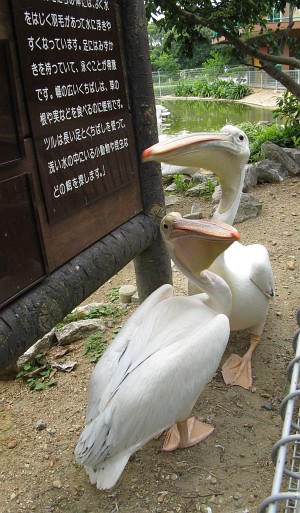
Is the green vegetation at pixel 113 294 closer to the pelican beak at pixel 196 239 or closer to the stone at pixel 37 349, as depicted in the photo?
the stone at pixel 37 349

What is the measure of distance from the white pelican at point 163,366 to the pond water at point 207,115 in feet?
34.4

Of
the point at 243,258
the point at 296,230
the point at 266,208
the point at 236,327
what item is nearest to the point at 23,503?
the point at 236,327

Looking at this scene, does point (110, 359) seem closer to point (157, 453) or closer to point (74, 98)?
point (157, 453)

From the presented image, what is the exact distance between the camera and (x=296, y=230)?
4.28 m

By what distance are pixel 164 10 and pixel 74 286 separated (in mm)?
4185

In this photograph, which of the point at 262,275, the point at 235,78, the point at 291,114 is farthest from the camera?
the point at 235,78

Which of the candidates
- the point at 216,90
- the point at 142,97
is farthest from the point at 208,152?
the point at 216,90

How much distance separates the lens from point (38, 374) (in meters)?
2.71

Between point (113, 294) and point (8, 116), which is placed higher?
point (8, 116)

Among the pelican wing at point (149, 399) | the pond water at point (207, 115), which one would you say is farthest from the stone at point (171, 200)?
the pond water at point (207, 115)

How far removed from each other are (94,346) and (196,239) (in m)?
1.19

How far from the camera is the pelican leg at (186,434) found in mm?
2125

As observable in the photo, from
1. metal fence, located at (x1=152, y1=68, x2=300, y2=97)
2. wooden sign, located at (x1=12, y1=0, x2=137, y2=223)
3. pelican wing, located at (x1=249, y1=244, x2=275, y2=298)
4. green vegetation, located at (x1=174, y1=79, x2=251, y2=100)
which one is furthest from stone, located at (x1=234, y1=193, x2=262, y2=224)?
green vegetation, located at (x1=174, y1=79, x2=251, y2=100)

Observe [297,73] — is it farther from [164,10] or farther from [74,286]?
[74,286]
